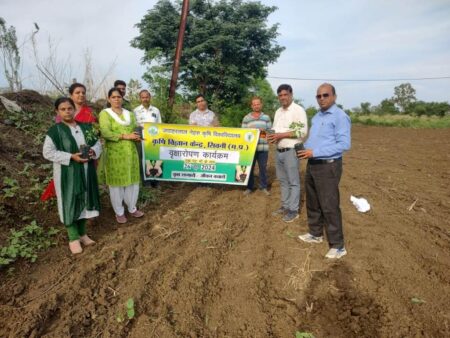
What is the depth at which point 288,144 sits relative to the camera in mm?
4477

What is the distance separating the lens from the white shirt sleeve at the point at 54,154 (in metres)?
3.36

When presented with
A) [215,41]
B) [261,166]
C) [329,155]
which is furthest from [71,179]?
[215,41]

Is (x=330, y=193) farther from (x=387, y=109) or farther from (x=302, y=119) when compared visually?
(x=387, y=109)

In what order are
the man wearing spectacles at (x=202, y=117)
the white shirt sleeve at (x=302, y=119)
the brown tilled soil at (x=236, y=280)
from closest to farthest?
the brown tilled soil at (x=236, y=280), the white shirt sleeve at (x=302, y=119), the man wearing spectacles at (x=202, y=117)

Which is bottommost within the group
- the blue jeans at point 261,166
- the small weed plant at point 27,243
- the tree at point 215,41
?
the small weed plant at point 27,243

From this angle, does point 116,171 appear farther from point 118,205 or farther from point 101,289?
point 101,289

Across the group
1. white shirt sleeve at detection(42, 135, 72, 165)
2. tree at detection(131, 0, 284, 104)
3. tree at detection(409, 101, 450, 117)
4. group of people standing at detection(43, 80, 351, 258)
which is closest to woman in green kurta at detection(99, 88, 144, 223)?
group of people standing at detection(43, 80, 351, 258)

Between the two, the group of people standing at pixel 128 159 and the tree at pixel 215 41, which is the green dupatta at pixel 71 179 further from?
the tree at pixel 215 41

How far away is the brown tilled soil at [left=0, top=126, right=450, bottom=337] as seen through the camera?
2.56m

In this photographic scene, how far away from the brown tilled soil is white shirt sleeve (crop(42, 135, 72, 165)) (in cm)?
106

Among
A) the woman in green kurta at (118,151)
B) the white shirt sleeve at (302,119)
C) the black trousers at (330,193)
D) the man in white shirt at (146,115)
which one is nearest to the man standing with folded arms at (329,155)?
the black trousers at (330,193)

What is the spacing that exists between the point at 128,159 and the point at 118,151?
0.53 ft

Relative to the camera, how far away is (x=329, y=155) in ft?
11.2

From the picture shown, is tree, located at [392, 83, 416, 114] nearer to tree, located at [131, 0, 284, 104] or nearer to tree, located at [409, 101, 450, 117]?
tree, located at [409, 101, 450, 117]
